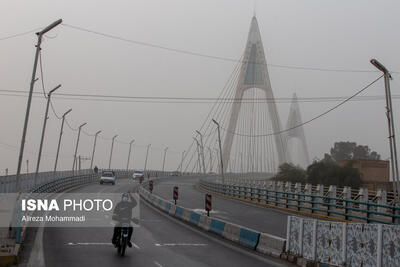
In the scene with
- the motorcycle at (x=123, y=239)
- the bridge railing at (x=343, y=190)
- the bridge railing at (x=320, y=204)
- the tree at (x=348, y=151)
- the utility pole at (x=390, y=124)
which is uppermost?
the tree at (x=348, y=151)

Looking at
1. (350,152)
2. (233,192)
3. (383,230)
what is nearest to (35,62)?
(383,230)

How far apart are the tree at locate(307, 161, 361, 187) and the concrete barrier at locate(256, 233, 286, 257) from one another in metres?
61.8

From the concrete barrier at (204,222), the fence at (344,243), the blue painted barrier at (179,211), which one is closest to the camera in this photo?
the fence at (344,243)

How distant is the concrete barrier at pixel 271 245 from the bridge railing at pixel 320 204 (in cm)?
763

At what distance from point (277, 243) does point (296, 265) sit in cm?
164

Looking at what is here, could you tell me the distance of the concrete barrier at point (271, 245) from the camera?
16.3 metres

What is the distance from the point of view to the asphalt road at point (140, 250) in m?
14.1

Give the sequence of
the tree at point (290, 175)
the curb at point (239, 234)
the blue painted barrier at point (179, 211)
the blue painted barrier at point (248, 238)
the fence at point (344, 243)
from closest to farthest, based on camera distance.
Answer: the fence at point (344, 243) → the curb at point (239, 234) → the blue painted barrier at point (248, 238) → the blue painted barrier at point (179, 211) → the tree at point (290, 175)

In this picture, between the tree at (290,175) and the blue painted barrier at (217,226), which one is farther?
the tree at (290,175)

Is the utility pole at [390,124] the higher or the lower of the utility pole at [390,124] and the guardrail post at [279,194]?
the higher

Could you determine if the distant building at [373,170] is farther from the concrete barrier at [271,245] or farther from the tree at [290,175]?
the concrete barrier at [271,245]

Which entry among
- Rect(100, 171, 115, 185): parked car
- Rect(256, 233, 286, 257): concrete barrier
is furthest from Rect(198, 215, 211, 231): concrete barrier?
Rect(100, 171, 115, 185): parked car

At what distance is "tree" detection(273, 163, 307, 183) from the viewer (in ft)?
300

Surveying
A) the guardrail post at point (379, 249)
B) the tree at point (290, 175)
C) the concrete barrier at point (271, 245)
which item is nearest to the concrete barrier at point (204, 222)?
the concrete barrier at point (271, 245)
